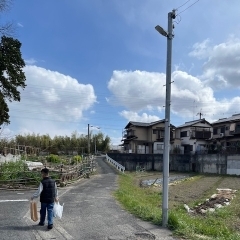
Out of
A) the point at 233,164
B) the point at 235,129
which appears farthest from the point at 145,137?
the point at 233,164

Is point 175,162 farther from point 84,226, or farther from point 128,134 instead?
point 84,226

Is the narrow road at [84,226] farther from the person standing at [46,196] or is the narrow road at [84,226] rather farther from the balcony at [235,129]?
the balcony at [235,129]

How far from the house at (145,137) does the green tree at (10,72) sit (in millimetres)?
35408

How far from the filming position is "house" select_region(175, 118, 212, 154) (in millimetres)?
51219

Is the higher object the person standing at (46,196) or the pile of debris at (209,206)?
the person standing at (46,196)

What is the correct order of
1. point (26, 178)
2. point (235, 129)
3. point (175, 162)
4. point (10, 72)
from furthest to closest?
point (175, 162) < point (235, 129) < point (10, 72) < point (26, 178)

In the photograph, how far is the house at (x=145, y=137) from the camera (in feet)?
178

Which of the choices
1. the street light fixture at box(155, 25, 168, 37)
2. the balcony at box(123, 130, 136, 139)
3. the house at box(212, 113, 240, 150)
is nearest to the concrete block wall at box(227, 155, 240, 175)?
the house at box(212, 113, 240, 150)

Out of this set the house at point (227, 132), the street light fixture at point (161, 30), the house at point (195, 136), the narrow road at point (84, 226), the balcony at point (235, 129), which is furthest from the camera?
the house at point (195, 136)

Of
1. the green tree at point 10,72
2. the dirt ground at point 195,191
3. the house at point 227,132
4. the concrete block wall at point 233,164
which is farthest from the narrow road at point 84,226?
the house at point 227,132

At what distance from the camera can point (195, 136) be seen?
51219 mm

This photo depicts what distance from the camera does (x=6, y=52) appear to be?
2012 centimetres

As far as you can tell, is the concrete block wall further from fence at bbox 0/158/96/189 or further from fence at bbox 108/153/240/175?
fence at bbox 0/158/96/189

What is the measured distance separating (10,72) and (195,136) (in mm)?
37550
